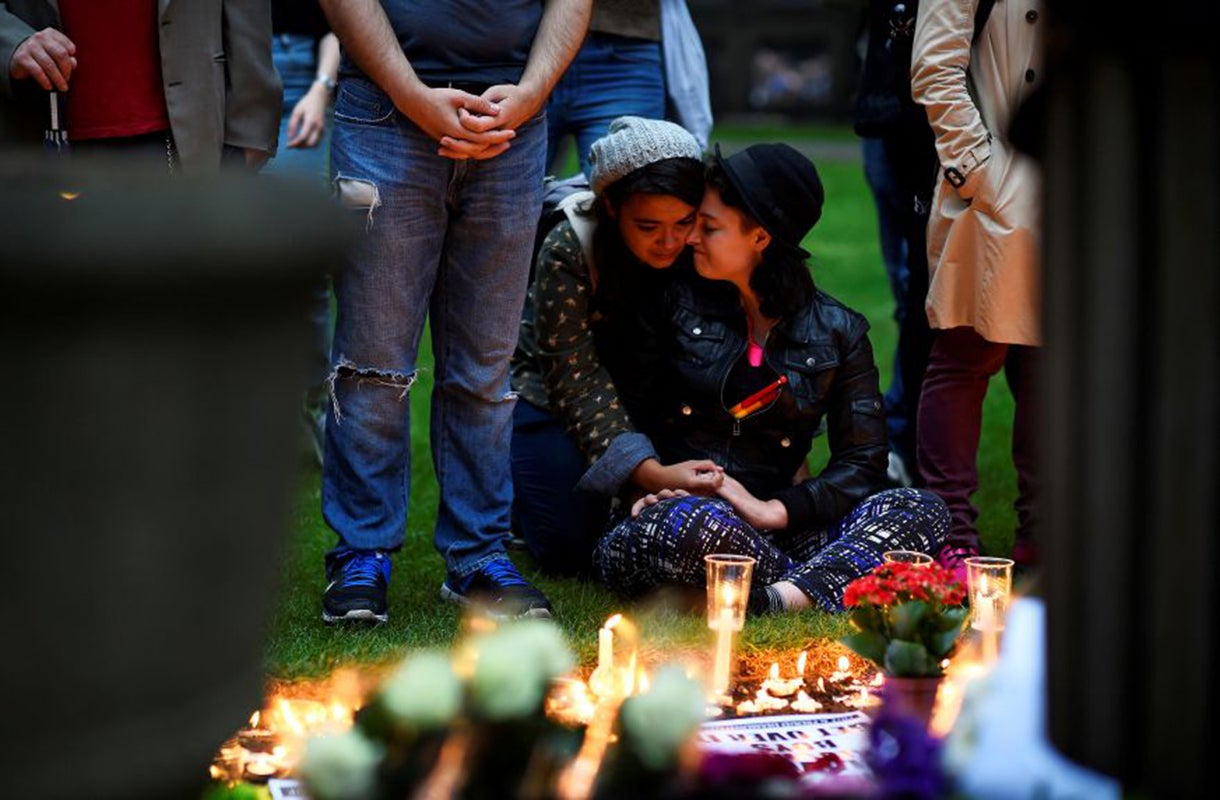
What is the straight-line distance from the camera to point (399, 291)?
154 inches

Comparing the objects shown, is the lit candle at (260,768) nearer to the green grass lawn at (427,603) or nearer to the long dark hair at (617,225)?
the green grass lawn at (427,603)

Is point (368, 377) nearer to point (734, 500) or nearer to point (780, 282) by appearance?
point (734, 500)

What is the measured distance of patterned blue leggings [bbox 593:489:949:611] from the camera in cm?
406

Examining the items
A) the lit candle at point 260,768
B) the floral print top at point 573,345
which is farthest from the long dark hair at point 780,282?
the lit candle at point 260,768

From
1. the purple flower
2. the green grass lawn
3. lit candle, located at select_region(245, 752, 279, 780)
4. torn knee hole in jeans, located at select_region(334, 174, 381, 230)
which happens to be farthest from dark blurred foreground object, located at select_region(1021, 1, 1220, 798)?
torn knee hole in jeans, located at select_region(334, 174, 381, 230)

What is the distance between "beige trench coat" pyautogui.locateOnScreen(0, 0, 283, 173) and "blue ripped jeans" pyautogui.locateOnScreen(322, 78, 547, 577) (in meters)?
0.18

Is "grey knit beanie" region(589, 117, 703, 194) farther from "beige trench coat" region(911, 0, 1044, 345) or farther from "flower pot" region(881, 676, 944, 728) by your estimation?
"flower pot" region(881, 676, 944, 728)

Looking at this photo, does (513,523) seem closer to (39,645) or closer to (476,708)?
(476,708)

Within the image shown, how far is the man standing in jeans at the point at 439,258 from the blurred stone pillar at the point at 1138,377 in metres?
2.18

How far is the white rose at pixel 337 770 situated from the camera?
6.03ft

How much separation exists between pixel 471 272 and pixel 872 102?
1.63 m

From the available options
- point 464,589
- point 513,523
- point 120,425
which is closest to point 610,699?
point 464,589

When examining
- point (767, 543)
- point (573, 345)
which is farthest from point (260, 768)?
point (573, 345)

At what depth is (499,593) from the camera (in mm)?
4047
